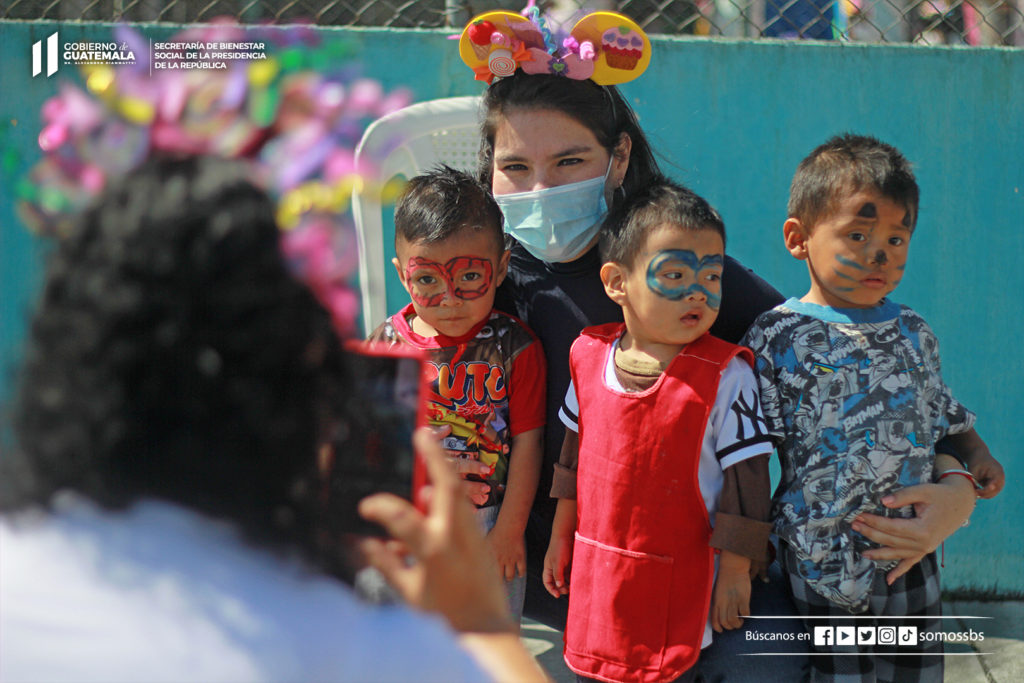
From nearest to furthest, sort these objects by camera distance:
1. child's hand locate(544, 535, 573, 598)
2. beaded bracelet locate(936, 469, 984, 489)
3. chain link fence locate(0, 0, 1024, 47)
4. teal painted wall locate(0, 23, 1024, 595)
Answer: beaded bracelet locate(936, 469, 984, 489) → child's hand locate(544, 535, 573, 598) → teal painted wall locate(0, 23, 1024, 595) → chain link fence locate(0, 0, 1024, 47)

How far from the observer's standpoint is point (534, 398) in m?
2.15

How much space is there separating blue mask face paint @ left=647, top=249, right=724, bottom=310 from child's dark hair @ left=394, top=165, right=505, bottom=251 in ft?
1.51

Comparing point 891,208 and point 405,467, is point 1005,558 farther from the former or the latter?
point 405,467

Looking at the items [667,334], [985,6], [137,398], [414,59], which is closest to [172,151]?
[137,398]

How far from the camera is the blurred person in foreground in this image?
0.91 metres

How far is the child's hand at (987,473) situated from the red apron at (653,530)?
566 millimetres

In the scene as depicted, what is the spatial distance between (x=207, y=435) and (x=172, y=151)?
0.31 metres

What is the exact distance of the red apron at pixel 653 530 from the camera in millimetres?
A: 1812

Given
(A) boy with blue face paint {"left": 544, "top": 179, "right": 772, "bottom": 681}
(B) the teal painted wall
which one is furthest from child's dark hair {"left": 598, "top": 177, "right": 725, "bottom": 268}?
(B) the teal painted wall

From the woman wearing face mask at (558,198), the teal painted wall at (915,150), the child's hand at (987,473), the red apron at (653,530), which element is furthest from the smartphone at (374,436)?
the teal painted wall at (915,150)

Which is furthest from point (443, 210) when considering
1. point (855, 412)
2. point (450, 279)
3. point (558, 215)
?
point (855, 412)

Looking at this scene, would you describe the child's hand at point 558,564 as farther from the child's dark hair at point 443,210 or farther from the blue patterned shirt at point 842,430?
the child's dark hair at point 443,210

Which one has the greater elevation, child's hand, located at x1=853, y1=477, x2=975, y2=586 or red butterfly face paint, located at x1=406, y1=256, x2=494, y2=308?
red butterfly face paint, located at x1=406, y1=256, x2=494, y2=308

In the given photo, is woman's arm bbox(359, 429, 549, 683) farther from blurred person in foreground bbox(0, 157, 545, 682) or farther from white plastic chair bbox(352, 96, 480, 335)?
white plastic chair bbox(352, 96, 480, 335)
